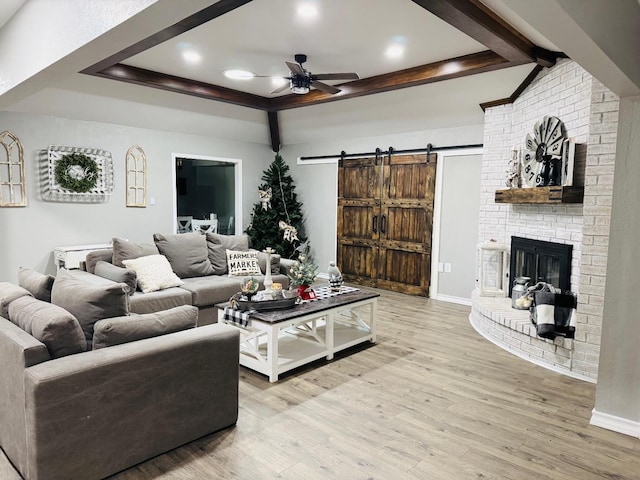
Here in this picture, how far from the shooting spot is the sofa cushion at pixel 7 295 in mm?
2443

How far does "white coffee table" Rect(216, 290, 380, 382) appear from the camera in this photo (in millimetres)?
3291

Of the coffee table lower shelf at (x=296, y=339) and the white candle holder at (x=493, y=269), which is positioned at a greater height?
the white candle holder at (x=493, y=269)

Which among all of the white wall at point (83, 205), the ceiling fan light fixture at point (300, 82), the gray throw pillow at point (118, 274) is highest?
the ceiling fan light fixture at point (300, 82)

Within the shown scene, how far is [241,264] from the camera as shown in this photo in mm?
5148

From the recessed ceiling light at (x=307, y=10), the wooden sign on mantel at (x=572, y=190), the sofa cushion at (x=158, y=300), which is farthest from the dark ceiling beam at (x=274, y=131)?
the wooden sign on mantel at (x=572, y=190)

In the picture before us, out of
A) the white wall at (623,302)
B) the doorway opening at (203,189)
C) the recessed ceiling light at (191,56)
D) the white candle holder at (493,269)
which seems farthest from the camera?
the doorway opening at (203,189)

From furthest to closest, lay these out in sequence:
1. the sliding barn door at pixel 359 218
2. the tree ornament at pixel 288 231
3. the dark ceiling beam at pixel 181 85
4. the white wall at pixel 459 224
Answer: the tree ornament at pixel 288 231, the sliding barn door at pixel 359 218, the white wall at pixel 459 224, the dark ceiling beam at pixel 181 85

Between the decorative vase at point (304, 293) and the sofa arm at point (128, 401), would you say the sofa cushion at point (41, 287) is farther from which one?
the decorative vase at point (304, 293)

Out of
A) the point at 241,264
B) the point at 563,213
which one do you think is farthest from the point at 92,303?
the point at 563,213

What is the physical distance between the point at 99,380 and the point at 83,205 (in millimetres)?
4318

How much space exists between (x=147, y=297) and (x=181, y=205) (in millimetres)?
6221

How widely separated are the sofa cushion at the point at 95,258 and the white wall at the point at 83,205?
1.45 m

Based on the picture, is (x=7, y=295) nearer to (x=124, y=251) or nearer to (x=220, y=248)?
(x=124, y=251)

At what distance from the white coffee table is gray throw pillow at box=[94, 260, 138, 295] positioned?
0.92 m
